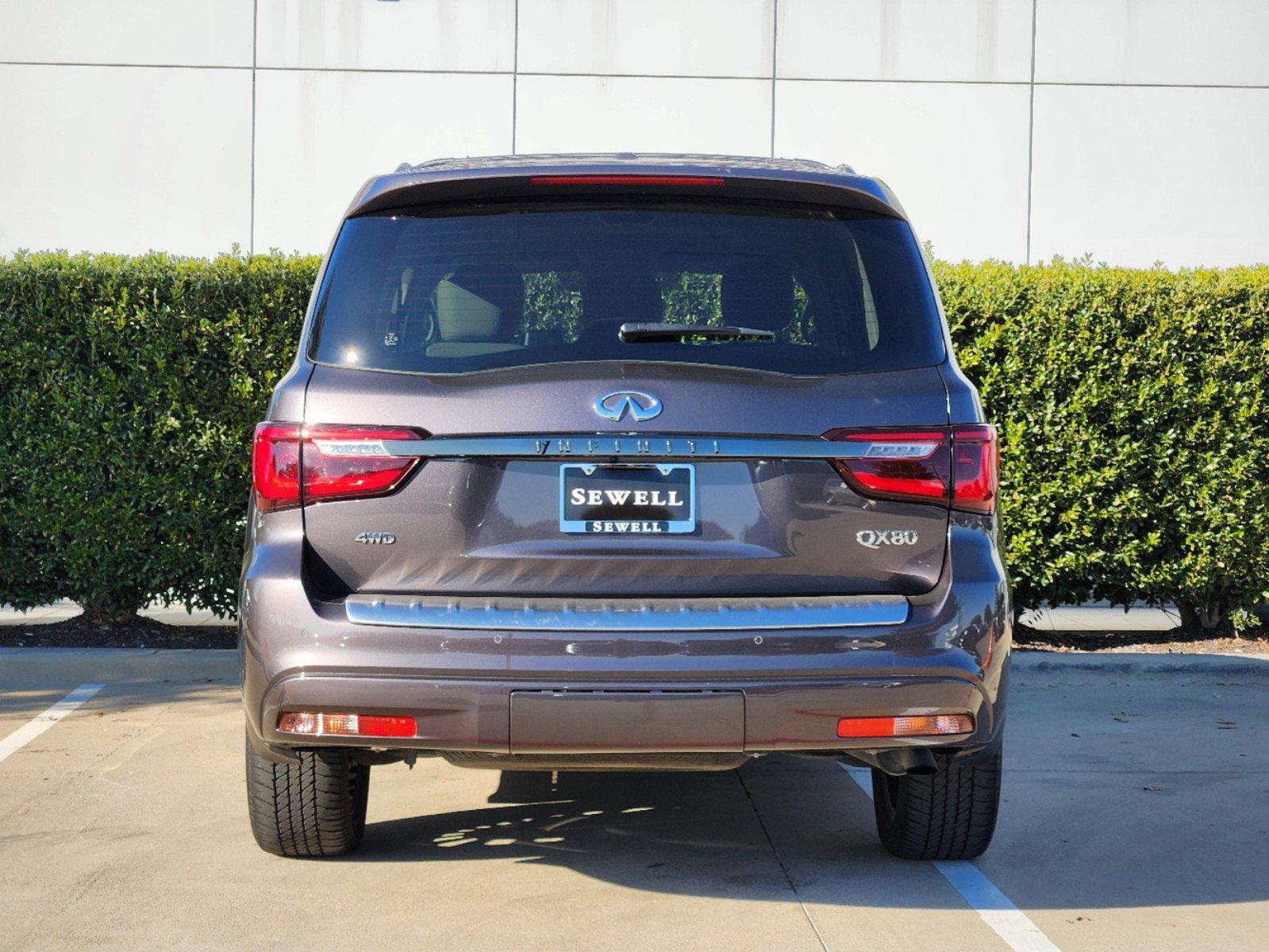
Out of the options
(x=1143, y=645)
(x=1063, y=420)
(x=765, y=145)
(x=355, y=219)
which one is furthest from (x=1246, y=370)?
(x=355, y=219)

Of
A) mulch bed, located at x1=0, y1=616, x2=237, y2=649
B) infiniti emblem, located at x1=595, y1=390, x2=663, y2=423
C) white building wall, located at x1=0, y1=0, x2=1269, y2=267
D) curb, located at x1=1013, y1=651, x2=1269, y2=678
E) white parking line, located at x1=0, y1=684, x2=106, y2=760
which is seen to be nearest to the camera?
infiniti emblem, located at x1=595, y1=390, x2=663, y2=423

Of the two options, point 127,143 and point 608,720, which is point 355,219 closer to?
point 608,720

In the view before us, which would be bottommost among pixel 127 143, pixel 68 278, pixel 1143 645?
pixel 1143 645

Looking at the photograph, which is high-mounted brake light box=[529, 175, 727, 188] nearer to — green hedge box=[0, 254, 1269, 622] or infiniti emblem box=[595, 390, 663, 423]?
infiniti emblem box=[595, 390, 663, 423]

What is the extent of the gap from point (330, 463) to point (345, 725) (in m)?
0.63

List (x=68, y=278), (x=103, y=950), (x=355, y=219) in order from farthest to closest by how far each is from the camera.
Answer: (x=68, y=278), (x=355, y=219), (x=103, y=950)

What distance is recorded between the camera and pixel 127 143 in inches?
436

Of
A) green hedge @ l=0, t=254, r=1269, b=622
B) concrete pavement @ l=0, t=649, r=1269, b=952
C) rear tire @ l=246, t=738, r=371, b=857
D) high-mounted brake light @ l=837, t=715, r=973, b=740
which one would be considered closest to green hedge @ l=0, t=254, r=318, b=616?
green hedge @ l=0, t=254, r=1269, b=622

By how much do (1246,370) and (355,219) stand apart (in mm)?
5500

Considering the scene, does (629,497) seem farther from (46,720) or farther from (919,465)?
(46,720)

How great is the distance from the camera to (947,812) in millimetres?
4230

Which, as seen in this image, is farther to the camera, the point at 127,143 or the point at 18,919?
the point at 127,143

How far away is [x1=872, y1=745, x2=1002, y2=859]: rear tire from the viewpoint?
4.18 metres

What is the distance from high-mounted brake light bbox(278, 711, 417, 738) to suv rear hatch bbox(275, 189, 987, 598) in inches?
11.8
